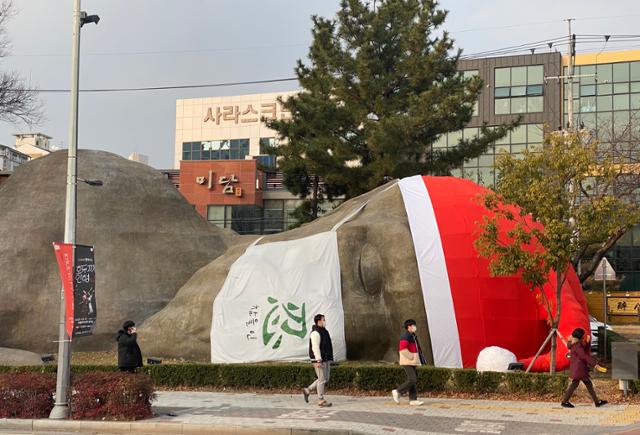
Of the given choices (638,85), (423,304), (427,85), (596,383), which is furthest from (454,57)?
(638,85)

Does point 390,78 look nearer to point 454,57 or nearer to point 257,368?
point 454,57

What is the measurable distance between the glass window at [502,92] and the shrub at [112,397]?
56.8 m

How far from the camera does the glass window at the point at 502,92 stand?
63916 millimetres

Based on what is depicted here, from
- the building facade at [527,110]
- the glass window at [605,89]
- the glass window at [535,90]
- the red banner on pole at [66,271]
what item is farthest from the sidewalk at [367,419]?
the glass window at [605,89]

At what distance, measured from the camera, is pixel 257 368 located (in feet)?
53.3

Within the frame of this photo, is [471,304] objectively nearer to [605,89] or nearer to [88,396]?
[88,396]

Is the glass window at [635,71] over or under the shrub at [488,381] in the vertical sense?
over

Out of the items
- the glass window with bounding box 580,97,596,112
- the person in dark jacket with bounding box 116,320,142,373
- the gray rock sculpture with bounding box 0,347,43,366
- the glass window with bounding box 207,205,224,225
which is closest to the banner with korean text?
the person in dark jacket with bounding box 116,320,142,373

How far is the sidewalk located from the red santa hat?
3037 mm

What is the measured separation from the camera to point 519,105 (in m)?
63.6

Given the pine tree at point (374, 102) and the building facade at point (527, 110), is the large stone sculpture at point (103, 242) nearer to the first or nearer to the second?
the pine tree at point (374, 102)

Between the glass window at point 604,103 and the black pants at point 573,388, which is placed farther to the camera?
the glass window at point 604,103

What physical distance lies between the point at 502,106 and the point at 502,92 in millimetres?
1276

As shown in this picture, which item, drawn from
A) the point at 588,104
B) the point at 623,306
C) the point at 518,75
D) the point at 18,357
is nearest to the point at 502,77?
the point at 518,75
